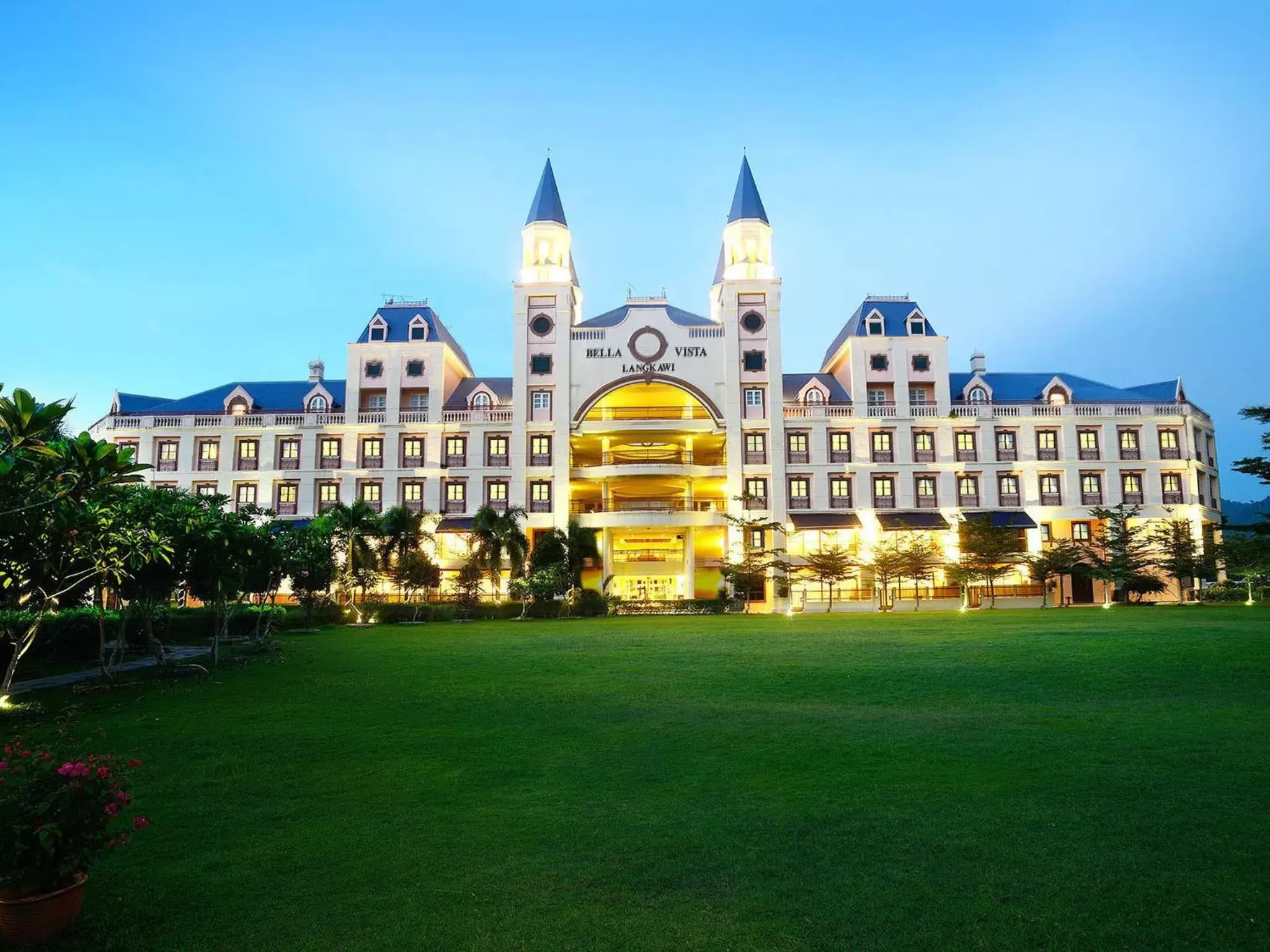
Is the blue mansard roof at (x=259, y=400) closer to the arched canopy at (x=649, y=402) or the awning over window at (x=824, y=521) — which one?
the arched canopy at (x=649, y=402)

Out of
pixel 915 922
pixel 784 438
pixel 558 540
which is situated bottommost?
pixel 915 922

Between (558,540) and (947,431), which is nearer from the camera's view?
(558,540)

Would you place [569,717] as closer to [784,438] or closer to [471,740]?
[471,740]

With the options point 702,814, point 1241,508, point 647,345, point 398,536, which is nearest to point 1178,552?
point 647,345

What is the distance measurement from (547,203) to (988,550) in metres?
34.3

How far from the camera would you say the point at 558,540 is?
4638 cm

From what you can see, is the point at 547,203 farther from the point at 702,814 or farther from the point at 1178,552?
the point at 702,814

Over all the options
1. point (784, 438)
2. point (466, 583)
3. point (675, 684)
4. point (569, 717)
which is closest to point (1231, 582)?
point (784, 438)

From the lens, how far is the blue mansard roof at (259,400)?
5394 cm

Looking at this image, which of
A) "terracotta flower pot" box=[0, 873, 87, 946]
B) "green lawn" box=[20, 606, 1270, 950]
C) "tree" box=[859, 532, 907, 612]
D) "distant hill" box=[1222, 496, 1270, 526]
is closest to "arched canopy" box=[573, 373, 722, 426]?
"tree" box=[859, 532, 907, 612]

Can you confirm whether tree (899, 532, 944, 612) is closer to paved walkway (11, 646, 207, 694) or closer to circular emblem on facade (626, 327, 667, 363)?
circular emblem on facade (626, 327, 667, 363)

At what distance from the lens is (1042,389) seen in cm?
5428

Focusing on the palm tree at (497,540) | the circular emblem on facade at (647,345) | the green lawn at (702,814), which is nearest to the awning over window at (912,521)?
the circular emblem on facade at (647,345)

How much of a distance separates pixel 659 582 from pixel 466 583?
40.8 ft
